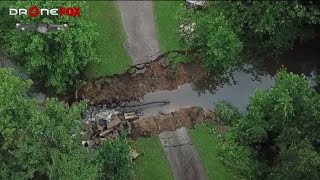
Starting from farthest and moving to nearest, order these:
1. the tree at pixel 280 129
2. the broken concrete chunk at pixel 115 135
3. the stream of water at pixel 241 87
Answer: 1. the stream of water at pixel 241 87
2. the broken concrete chunk at pixel 115 135
3. the tree at pixel 280 129

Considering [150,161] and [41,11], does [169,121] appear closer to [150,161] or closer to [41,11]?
[150,161]

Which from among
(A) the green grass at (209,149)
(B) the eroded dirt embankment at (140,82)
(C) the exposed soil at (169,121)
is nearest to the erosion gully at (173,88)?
(B) the eroded dirt embankment at (140,82)

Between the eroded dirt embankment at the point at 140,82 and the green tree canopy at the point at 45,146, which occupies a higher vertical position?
the eroded dirt embankment at the point at 140,82

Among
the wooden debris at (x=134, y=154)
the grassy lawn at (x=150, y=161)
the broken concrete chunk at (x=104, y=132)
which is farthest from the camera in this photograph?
the broken concrete chunk at (x=104, y=132)

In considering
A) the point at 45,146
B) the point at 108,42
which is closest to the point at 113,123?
the point at 108,42

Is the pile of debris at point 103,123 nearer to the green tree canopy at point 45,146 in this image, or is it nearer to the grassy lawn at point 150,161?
the grassy lawn at point 150,161

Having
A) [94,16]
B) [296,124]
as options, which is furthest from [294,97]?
[94,16]

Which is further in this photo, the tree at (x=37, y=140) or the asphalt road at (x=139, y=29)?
the asphalt road at (x=139, y=29)
